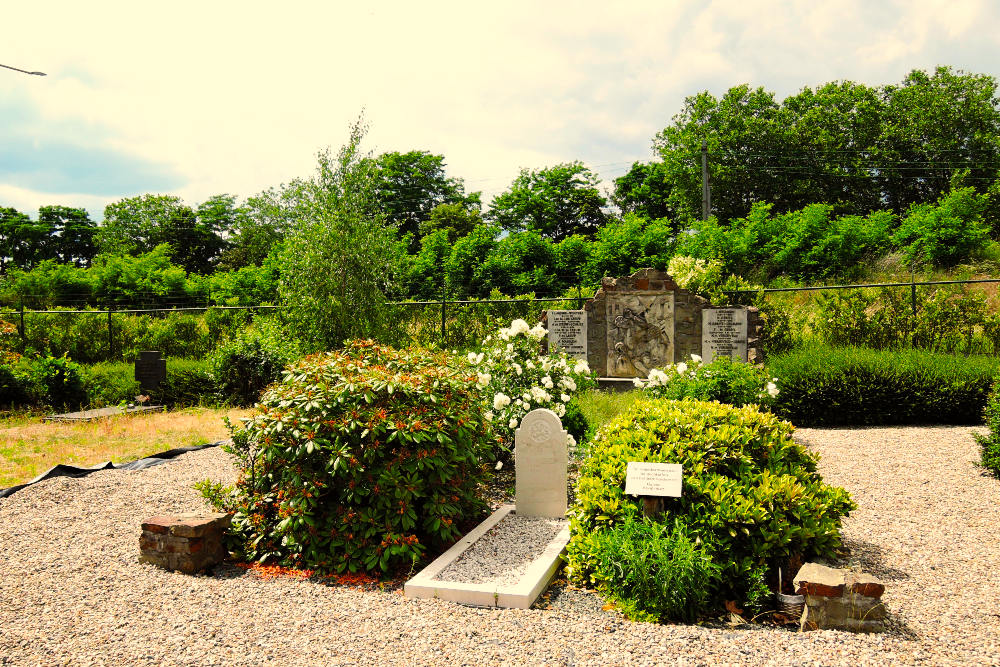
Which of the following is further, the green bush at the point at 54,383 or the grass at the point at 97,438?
the green bush at the point at 54,383

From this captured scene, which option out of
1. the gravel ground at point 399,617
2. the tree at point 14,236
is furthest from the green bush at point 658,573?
the tree at point 14,236

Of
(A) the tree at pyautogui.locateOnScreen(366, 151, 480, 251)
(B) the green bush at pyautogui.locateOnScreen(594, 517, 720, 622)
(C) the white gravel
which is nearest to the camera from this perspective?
(B) the green bush at pyautogui.locateOnScreen(594, 517, 720, 622)

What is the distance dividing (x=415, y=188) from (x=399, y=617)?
127 ft

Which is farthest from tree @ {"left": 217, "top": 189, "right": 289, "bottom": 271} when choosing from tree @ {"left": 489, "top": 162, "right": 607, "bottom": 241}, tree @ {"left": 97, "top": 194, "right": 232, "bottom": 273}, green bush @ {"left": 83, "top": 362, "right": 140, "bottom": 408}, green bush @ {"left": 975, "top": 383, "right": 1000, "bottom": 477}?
green bush @ {"left": 975, "top": 383, "right": 1000, "bottom": 477}

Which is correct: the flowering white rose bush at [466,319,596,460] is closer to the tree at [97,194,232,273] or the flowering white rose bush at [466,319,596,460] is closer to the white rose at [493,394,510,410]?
the white rose at [493,394,510,410]

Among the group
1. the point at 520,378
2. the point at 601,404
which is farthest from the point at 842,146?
the point at 520,378

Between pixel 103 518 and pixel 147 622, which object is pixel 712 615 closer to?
pixel 147 622

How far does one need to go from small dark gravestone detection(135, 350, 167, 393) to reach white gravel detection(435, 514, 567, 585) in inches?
385

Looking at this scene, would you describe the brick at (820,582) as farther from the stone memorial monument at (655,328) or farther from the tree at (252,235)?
the tree at (252,235)

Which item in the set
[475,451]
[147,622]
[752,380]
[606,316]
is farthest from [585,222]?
[147,622]

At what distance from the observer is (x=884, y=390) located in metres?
9.01

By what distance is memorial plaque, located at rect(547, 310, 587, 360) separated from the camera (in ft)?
39.3

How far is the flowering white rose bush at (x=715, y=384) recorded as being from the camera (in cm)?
703

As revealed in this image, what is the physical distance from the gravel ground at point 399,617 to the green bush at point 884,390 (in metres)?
3.73
